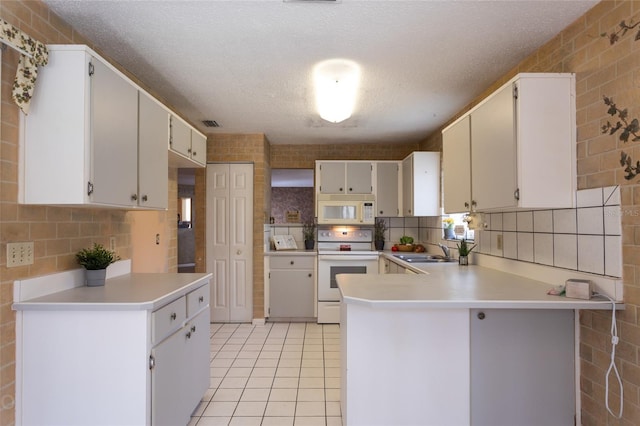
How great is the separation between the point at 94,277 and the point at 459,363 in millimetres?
2087

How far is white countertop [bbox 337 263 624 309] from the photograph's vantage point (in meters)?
1.65

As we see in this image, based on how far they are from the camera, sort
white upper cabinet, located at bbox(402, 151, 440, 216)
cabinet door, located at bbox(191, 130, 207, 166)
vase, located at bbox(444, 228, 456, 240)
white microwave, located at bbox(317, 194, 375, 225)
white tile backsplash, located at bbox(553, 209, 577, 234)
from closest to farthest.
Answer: white tile backsplash, located at bbox(553, 209, 577, 234), cabinet door, located at bbox(191, 130, 207, 166), vase, located at bbox(444, 228, 456, 240), white upper cabinet, located at bbox(402, 151, 440, 216), white microwave, located at bbox(317, 194, 375, 225)

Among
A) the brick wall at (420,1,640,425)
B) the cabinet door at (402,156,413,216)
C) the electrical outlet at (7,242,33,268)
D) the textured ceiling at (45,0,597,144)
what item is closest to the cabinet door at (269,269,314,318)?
the cabinet door at (402,156,413,216)

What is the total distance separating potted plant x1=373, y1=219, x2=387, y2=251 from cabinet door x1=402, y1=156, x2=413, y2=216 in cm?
47

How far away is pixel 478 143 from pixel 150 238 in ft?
9.19

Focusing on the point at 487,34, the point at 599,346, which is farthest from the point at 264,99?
the point at 599,346

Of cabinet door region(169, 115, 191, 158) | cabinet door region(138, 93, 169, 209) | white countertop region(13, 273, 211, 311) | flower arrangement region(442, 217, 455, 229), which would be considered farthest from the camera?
flower arrangement region(442, 217, 455, 229)

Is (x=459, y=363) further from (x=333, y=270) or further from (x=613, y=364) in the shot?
(x=333, y=270)

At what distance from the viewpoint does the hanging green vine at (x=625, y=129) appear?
1559mm

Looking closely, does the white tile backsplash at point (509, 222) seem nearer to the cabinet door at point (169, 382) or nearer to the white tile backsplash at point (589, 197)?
the white tile backsplash at point (589, 197)

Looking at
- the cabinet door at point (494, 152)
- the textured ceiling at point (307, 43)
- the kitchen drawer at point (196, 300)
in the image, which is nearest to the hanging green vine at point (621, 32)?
the textured ceiling at point (307, 43)

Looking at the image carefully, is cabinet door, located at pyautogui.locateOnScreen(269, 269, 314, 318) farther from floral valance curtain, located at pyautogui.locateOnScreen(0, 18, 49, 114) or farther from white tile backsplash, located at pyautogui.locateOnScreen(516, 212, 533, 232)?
floral valance curtain, located at pyautogui.locateOnScreen(0, 18, 49, 114)

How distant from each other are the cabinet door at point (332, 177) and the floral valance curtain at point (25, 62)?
10.7ft

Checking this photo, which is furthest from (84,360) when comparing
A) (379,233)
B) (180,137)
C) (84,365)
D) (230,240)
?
(379,233)
